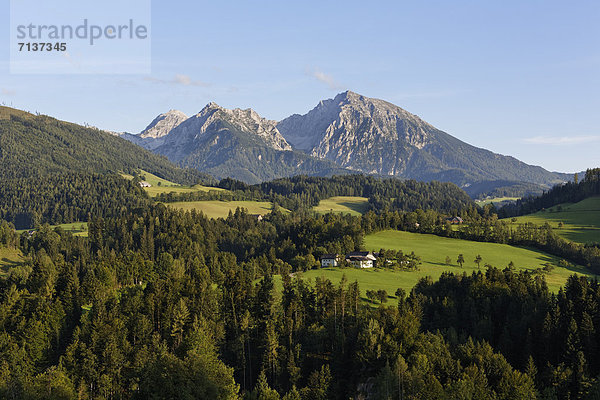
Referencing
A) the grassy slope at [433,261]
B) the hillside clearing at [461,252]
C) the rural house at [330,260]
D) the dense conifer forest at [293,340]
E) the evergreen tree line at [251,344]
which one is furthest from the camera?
the rural house at [330,260]

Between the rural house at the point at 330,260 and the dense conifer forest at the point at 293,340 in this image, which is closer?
the dense conifer forest at the point at 293,340

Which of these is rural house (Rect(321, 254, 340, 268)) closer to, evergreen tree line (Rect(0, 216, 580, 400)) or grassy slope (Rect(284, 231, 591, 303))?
grassy slope (Rect(284, 231, 591, 303))

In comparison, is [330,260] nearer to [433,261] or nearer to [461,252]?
[433,261]

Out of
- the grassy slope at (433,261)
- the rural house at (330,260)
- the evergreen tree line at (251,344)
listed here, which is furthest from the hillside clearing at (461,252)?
the evergreen tree line at (251,344)

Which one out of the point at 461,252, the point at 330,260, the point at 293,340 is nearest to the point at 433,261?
the point at 461,252

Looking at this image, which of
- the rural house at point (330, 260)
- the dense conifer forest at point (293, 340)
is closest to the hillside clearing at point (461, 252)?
the rural house at point (330, 260)

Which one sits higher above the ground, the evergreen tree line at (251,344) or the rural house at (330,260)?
the rural house at (330,260)

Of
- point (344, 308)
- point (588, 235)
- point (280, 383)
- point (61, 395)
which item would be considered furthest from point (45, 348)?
point (588, 235)

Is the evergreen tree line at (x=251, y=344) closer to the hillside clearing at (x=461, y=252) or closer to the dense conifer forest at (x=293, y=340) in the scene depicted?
the dense conifer forest at (x=293, y=340)

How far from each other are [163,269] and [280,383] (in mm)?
81624

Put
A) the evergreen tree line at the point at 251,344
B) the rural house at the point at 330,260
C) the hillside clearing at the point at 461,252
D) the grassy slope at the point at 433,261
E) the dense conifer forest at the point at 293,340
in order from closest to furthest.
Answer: the evergreen tree line at the point at 251,344, the dense conifer forest at the point at 293,340, the grassy slope at the point at 433,261, the hillside clearing at the point at 461,252, the rural house at the point at 330,260

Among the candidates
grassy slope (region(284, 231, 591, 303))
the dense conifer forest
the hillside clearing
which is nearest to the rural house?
grassy slope (region(284, 231, 591, 303))

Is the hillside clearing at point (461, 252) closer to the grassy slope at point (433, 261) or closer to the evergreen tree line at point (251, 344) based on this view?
the grassy slope at point (433, 261)

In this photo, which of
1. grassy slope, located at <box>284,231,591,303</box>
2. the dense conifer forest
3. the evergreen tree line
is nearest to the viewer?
the evergreen tree line
